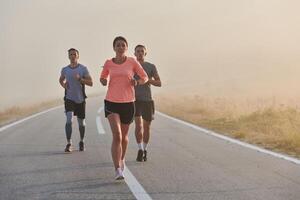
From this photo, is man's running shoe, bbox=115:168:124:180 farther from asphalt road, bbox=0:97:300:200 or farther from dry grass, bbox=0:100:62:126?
dry grass, bbox=0:100:62:126

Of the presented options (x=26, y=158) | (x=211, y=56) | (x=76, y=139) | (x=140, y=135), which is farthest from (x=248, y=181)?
(x=211, y=56)

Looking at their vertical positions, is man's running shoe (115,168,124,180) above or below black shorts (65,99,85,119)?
below

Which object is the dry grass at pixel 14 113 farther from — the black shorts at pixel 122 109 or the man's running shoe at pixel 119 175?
the man's running shoe at pixel 119 175

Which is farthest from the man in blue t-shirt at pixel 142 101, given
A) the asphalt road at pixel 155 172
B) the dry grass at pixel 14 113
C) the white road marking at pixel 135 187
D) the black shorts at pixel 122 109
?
the dry grass at pixel 14 113

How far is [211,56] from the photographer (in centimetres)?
15288

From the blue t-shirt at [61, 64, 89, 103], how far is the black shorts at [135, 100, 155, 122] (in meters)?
1.83

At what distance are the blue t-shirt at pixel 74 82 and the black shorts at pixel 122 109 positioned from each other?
3244 mm

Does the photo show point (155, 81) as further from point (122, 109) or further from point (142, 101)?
point (122, 109)

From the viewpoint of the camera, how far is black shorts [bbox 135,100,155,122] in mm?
10008

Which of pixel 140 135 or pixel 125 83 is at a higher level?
pixel 125 83

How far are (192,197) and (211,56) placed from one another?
147m

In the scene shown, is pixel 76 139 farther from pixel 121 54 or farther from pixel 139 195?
pixel 139 195

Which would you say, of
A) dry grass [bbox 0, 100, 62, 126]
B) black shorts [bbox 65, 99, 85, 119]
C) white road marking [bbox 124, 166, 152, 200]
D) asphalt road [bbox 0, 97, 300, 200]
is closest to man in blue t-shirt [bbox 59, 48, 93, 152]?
black shorts [bbox 65, 99, 85, 119]

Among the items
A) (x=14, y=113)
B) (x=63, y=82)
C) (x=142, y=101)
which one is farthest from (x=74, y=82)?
(x=14, y=113)
